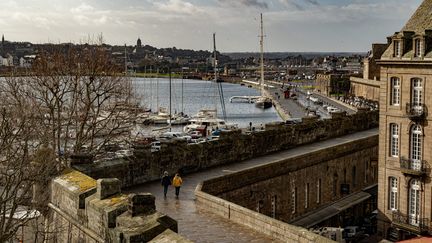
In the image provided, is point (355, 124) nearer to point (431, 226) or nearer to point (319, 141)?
point (319, 141)

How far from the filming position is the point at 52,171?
18266 millimetres

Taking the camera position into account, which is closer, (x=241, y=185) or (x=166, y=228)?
(x=166, y=228)

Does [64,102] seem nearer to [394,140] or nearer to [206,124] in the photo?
[394,140]

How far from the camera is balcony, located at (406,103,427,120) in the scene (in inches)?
1223

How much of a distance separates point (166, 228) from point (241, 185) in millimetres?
12361

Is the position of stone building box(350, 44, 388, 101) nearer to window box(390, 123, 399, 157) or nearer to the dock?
the dock

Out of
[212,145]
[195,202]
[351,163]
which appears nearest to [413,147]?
[351,163]

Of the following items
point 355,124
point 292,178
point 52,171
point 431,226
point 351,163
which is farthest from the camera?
point 355,124

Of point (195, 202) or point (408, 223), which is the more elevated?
point (195, 202)

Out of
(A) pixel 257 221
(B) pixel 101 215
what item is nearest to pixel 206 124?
(A) pixel 257 221

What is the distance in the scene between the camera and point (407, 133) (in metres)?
32.2

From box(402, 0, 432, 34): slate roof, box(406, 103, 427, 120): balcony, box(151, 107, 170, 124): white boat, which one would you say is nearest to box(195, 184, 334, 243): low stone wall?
box(406, 103, 427, 120): balcony

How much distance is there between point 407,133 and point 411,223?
15.7 feet

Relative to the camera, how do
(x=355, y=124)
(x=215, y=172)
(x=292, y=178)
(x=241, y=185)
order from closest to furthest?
(x=241, y=185), (x=215, y=172), (x=292, y=178), (x=355, y=124)
